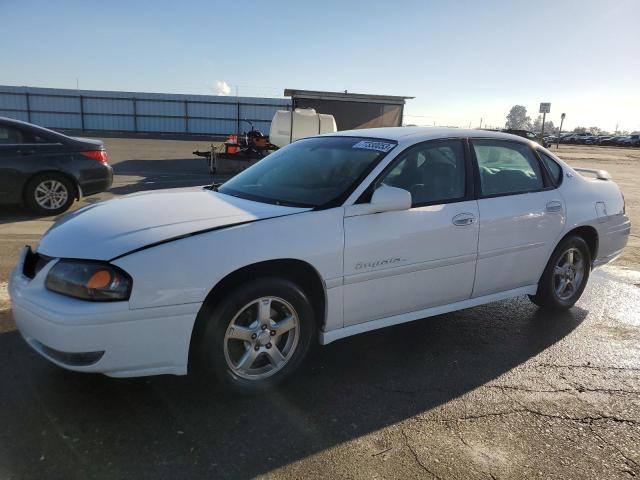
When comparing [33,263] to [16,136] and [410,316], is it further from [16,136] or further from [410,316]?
[16,136]

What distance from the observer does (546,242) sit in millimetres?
4289

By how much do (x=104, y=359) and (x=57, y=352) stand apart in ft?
0.88

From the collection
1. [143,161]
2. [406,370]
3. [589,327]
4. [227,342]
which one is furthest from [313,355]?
[143,161]

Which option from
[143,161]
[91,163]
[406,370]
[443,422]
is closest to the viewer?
[443,422]

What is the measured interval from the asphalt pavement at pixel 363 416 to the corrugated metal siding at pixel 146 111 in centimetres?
3378

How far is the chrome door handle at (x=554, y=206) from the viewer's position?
4285 mm

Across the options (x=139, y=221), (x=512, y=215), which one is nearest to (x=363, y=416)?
(x=139, y=221)

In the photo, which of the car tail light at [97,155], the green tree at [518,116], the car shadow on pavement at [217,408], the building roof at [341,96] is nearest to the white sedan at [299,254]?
the car shadow on pavement at [217,408]

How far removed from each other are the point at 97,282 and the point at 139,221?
1.65 ft

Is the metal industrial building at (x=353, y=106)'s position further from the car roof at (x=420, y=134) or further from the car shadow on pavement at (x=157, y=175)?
the car roof at (x=420, y=134)

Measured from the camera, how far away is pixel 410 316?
364 centimetres

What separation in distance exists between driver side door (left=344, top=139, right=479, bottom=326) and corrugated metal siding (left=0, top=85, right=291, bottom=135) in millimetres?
33301

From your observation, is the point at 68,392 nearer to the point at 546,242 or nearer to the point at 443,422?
the point at 443,422

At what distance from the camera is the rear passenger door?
3.91 metres
